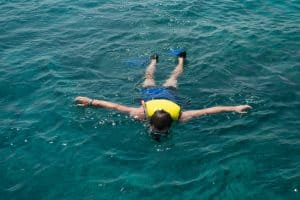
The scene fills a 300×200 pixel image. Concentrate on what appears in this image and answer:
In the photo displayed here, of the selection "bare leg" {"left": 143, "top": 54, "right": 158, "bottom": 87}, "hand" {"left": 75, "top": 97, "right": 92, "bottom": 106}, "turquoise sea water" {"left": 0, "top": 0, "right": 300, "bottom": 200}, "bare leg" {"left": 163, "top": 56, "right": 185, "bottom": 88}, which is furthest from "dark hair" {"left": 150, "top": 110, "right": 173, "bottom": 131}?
"bare leg" {"left": 143, "top": 54, "right": 158, "bottom": 87}

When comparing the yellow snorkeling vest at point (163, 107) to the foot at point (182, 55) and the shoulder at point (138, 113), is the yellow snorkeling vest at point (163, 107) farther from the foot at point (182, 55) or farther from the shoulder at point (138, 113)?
the foot at point (182, 55)

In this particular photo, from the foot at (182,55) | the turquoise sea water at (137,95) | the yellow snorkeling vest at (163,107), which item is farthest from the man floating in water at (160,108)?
the foot at (182,55)

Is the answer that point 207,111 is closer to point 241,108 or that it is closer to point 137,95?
point 241,108

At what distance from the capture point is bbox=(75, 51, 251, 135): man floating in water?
937cm

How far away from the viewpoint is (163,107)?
980 centimetres

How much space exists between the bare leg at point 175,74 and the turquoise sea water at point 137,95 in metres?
0.22

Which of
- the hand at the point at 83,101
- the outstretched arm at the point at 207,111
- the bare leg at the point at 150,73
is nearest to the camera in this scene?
the outstretched arm at the point at 207,111

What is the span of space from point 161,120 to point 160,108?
0.54 metres

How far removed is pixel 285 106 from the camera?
10.8 meters

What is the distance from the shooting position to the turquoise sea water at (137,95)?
8.79 m

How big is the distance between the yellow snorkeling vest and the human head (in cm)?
31

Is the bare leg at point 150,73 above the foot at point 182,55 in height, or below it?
below

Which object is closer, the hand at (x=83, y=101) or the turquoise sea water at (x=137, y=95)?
the turquoise sea water at (x=137, y=95)

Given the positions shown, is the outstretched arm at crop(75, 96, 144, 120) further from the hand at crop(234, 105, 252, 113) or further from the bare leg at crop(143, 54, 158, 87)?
the hand at crop(234, 105, 252, 113)
